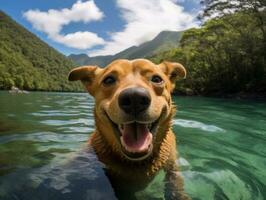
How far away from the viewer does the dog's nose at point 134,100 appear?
3494mm

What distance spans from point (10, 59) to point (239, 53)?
105585 millimetres

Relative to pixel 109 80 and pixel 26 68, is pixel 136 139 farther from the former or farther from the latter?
pixel 26 68

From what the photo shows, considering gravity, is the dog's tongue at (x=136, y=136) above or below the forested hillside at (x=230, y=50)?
below

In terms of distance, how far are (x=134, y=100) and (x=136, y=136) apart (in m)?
0.54

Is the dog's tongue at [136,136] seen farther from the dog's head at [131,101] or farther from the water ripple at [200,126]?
the water ripple at [200,126]

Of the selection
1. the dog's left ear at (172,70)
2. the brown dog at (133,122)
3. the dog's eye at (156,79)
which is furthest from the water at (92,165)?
the dog's left ear at (172,70)

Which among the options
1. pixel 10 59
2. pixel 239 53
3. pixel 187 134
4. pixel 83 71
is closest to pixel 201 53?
pixel 239 53

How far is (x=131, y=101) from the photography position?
3.57 m

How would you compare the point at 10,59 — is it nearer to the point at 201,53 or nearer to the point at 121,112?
the point at 201,53

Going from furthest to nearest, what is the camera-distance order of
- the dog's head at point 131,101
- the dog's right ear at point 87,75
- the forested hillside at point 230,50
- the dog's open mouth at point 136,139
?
the forested hillside at point 230,50
the dog's right ear at point 87,75
the dog's open mouth at point 136,139
the dog's head at point 131,101

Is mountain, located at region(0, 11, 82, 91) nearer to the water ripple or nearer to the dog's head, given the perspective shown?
the water ripple

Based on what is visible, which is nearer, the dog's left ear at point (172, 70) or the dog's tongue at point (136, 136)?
the dog's tongue at point (136, 136)

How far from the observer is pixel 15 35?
636ft

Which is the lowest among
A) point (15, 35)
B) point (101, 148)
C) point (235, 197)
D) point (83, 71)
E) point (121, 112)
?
point (235, 197)
